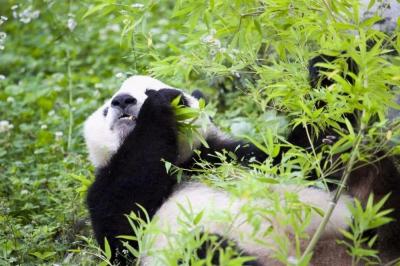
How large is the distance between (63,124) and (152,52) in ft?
9.36

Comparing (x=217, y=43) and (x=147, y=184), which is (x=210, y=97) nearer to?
(x=147, y=184)

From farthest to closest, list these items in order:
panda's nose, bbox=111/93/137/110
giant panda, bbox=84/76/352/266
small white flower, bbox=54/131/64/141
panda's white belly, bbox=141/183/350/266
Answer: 1. small white flower, bbox=54/131/64/141
2. panda's nose, bbox=111/93/137/110
3. giant panda, bbox=84/76/352/266
4. panda's white belly, bbox=141/183/350/266

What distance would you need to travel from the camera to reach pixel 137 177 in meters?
4.54

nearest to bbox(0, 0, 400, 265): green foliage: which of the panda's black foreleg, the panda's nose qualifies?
the panda's black foreleg

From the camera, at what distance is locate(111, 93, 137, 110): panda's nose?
4922 millimetres

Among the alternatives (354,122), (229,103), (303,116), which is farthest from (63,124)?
(303,116)

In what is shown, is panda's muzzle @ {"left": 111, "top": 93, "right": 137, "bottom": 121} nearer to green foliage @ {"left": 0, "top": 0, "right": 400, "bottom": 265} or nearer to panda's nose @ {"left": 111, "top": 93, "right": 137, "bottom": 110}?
panda's nose @ {"left": 111, "top": 93, "right": 137, "bottom": 110}

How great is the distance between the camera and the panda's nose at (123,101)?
4922 mm

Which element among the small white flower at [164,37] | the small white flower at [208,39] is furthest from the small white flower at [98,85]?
the small white flower at [208,39]

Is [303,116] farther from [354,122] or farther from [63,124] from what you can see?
[63,124]

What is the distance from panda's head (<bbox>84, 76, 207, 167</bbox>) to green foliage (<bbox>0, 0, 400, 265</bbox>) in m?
0.17

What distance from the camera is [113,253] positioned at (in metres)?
4.53

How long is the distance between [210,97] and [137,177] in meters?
3.17

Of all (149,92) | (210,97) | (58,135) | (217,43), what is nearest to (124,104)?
(149,92)
